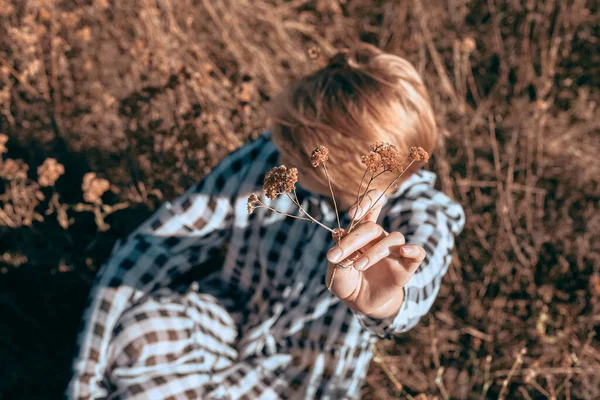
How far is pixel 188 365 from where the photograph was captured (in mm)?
1493

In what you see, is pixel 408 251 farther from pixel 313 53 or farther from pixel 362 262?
pixel 313 53

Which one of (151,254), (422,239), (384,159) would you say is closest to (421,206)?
(422,239)

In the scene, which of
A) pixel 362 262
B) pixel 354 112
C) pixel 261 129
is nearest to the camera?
pixel 362 262

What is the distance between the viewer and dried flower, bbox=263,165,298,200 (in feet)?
2.46

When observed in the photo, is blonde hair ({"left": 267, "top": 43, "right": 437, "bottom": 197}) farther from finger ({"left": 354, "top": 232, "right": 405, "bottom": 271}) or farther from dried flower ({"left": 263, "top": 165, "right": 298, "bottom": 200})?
dried flower ({"left": 263, "top": 165, "right": 298, "bottom": 200})

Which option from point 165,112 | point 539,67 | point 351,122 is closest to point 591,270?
point 539,67

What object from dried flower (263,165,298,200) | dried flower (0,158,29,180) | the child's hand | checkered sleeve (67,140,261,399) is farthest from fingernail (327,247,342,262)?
dried flower (0,158,29,180)

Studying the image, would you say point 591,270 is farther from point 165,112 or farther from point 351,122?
point 165,112

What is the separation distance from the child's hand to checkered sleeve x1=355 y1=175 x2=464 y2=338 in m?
0.07

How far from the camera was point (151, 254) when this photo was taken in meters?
1.62

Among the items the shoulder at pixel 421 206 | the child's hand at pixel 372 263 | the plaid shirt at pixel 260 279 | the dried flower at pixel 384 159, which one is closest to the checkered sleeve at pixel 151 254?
the plaid shirt at pixel 260 279

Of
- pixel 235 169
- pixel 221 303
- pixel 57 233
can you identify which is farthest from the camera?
pixel 57 233

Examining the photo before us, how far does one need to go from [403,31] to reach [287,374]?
5.73 ft

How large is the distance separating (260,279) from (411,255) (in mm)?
808
